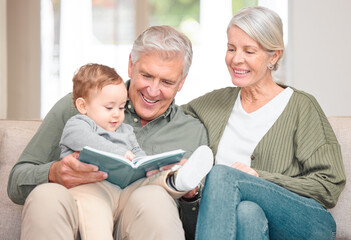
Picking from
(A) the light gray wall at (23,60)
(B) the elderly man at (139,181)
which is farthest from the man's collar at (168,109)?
(A) the light gray wall at (23,60)

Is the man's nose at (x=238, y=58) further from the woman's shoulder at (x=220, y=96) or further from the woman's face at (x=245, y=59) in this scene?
the woman's shoulder at (x=220, y=96)

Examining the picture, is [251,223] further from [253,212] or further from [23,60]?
[23,60]

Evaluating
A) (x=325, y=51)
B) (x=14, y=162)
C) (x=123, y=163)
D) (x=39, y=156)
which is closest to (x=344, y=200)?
(x=123, y=163)

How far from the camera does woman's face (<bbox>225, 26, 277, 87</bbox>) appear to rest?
203 centimetres

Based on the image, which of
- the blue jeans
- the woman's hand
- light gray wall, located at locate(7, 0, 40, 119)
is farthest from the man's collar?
light gray wall, located at locate(7, 0, 40, 119)

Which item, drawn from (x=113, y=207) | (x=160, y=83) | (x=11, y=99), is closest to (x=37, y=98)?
(x=11, y=99)

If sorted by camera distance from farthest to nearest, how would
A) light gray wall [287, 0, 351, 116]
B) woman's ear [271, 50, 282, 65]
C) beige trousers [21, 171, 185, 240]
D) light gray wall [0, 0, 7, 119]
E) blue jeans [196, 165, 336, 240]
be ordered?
light gray wall [0, 0, 7, 119] → light gray wall [287, 0, 351, 116] → woman's ear [271, 50, 282, 65] → blue jeans [196, 165, 336, 240] → beige trousers [21, 171, 185, 240]

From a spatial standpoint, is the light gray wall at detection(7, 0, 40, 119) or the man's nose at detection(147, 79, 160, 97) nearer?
the man's nose at detection(147, 79, 160, 97)

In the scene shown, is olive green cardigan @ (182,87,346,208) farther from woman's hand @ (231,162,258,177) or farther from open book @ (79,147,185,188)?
open book @ (79,147,185,188)

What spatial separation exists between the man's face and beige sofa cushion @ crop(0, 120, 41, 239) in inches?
19.2

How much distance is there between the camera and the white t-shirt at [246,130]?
1971mm

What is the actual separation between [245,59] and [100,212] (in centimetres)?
88

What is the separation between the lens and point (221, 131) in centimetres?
202

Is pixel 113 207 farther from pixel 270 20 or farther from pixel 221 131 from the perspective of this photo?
pixel 270 20
